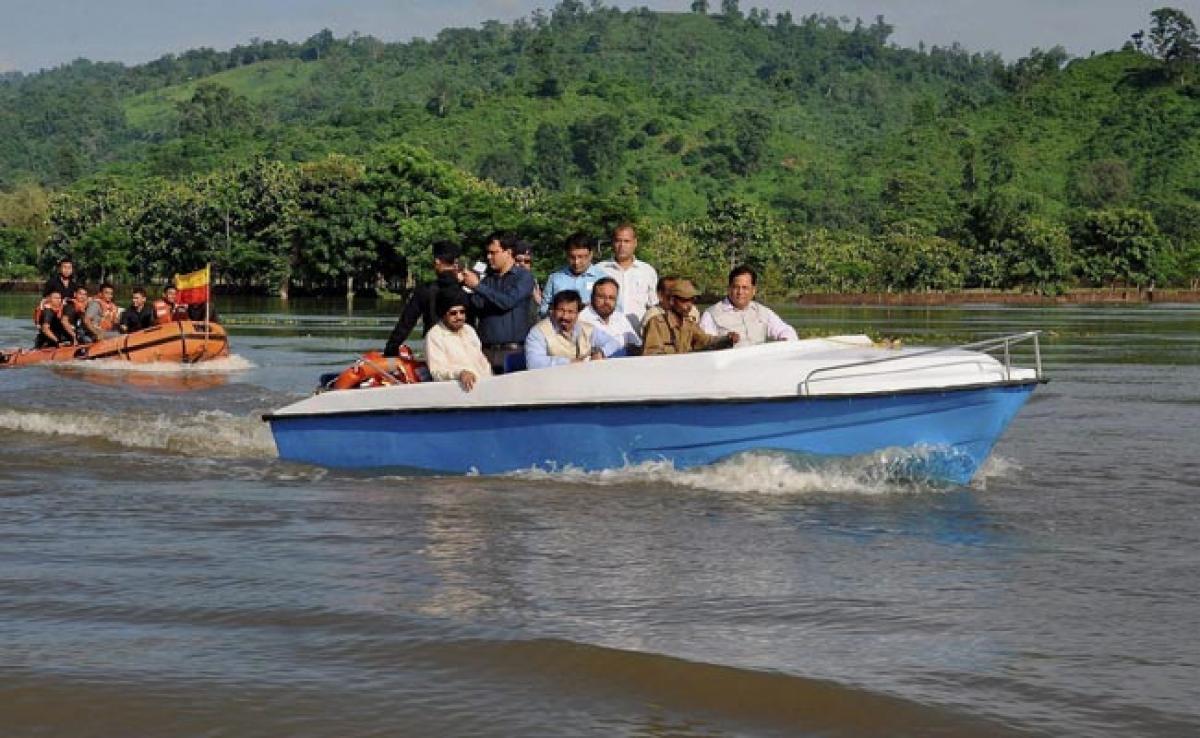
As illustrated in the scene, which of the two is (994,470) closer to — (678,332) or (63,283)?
(678,332)

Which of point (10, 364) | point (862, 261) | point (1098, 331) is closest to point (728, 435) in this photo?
point (10, 364)

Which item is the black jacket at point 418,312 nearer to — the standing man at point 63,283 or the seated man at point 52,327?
the standing man at point 63,283

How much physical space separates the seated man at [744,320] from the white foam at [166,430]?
4209mm

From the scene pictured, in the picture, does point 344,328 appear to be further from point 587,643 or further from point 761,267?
point 761,267

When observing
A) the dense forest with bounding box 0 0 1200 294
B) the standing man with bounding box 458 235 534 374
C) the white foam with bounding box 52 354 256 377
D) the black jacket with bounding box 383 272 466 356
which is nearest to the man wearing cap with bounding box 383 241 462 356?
the black jacket with bounding box 383 272 466 356

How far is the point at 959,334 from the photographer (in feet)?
125

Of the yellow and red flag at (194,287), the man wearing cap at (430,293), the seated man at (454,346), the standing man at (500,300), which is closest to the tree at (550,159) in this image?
the yellow and red flag at (194,287)

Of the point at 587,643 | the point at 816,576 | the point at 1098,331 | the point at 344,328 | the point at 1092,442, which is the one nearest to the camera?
the point at 587,643

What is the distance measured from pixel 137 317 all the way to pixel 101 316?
582 millimetres

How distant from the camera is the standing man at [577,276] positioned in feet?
39.8

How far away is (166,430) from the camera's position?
15.5 m

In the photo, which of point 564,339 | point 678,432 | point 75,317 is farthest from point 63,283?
point 678,432

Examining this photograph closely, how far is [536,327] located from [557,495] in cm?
141

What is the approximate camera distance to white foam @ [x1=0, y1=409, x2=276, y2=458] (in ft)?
47.1
